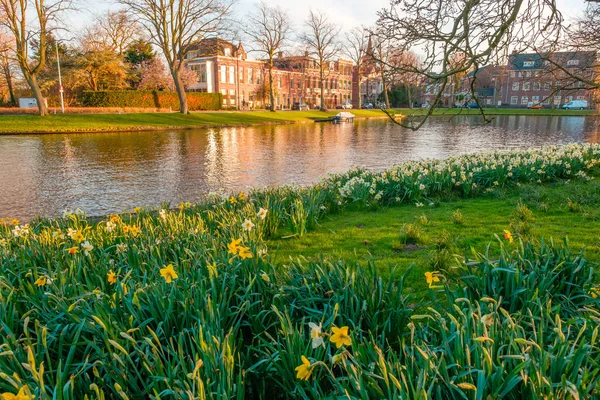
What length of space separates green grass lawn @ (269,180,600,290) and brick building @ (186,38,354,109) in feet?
157

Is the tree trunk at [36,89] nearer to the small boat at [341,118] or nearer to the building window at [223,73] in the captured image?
the small boat at [341,118]

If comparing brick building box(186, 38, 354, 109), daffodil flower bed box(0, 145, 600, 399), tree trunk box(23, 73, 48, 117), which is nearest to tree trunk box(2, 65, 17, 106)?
tree trunk box(23, 73, 48, 117)

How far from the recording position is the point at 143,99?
41.8 metres

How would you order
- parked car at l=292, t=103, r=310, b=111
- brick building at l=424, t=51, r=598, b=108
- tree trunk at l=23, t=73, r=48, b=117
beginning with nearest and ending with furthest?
1. brick building at l=424, t=51, r=598, b=108
2. tree trunk at l=23, t=73, r=48, b=117
3. parked car at l=292, t=103, r=310, b=111

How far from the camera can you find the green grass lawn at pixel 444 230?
4.58m

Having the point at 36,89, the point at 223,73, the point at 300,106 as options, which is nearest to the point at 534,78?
the point at 36,89

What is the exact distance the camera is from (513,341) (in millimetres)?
2086

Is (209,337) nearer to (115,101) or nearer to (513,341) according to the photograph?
(513,341)

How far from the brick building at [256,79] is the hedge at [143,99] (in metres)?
6.18

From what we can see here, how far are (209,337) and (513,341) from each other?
1457 mm

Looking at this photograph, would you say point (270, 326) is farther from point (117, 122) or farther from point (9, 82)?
point (9, 82)

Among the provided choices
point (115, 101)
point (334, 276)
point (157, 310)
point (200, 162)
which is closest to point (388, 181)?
A: point (334, 276)

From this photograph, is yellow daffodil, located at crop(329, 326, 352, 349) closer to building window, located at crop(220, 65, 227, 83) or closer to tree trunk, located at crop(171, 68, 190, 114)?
tree trunk, located at crop(171, 68, 190, 114)

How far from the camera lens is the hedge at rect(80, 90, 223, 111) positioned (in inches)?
1549
